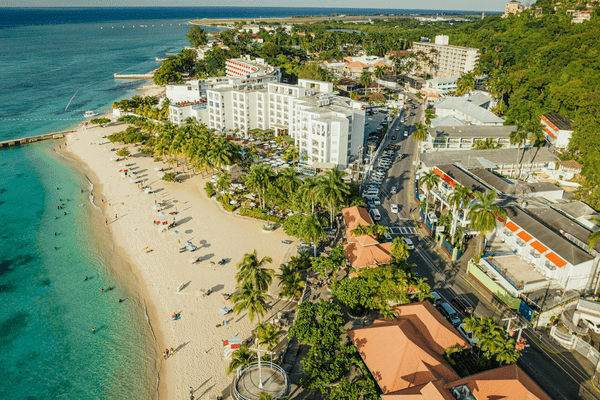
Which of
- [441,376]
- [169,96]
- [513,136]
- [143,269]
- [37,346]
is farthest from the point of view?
Result: [169,96]

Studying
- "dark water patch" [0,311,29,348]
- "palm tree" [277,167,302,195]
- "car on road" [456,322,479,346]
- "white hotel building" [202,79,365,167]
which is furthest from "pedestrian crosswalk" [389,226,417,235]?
"dark water patch" [0,311,29,348]

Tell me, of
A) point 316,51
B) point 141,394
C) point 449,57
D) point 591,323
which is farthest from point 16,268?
point 316,51

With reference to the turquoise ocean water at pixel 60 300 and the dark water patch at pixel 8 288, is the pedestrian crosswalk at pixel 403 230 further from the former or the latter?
the dark water patch at pixel 8 288

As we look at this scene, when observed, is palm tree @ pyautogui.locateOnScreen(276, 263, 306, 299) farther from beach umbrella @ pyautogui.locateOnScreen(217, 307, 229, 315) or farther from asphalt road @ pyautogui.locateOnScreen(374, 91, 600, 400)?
asphalt road @ pyautogui.locateOnScreen(374, 91, 600, 400)

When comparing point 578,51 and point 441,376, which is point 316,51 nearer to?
point 578,51

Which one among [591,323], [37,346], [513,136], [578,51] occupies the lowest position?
[37,346]

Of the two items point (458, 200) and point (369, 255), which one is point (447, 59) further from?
point (369, 255)

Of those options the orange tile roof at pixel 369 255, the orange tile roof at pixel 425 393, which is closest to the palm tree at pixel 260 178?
the orange tile roof at pixel 369 255
